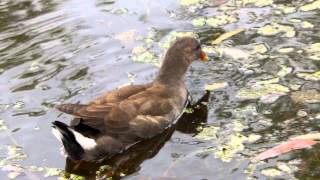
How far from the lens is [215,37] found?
877cm

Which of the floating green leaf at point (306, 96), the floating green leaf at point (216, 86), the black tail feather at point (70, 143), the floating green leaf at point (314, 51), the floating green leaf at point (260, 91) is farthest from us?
the floating green leaf at point (314, 51)

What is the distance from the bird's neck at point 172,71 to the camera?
7.63 m

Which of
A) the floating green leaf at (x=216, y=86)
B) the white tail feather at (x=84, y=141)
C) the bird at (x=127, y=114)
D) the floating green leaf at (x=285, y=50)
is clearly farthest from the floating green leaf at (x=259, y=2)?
the white tail feather at (x=84, y=141)

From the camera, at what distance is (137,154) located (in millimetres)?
6773

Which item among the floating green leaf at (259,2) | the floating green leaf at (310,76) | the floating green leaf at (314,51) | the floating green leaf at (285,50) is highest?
the floating green leaf at (259,2)

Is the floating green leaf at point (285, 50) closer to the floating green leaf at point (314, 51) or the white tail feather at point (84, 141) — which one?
the floating green leaf at point (314, 51)

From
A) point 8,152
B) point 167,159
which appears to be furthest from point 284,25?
point 8,152

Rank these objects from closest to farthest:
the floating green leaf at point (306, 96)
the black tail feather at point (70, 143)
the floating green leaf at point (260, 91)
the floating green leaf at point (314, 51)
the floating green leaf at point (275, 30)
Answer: the black tail feather at point (70, 143) → the floating green leaf at point (306, 96) → the floating green leaf at point (260, 91) → the floating green leaf at point (314, 51) → the floating green leaf at point (275, 30)

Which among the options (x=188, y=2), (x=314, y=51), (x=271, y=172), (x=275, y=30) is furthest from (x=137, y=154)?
(x=188, y=2)

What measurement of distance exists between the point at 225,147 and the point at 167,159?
56 cm

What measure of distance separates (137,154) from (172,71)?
1.32 m

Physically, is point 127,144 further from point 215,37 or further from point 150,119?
point 215,37

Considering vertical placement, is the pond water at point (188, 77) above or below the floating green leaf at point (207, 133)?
above

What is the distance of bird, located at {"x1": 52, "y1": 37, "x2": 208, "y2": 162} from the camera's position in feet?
21.3
